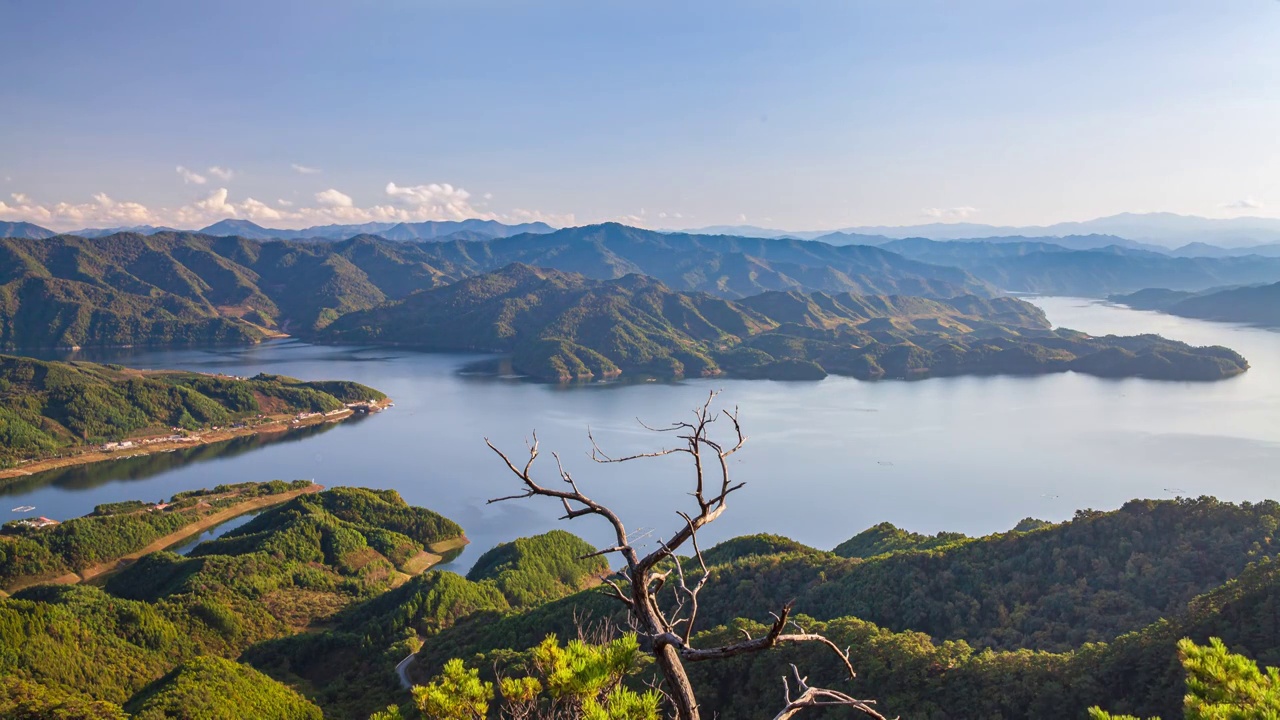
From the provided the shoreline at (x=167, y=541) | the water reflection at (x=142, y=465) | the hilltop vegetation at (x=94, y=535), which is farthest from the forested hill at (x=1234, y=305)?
the hilltop vegetation at (x=94, y=535)

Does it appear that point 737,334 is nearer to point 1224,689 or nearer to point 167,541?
point 167,541

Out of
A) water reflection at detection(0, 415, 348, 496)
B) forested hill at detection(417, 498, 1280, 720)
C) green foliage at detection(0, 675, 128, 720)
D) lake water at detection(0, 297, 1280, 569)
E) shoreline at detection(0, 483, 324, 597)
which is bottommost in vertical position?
shoreline at detection(0, 483, 324, 597)

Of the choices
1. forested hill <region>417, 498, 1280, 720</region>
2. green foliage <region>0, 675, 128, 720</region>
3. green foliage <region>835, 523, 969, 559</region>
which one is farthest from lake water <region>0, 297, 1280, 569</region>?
green foliage <region>0, 675, 128, 720</region>

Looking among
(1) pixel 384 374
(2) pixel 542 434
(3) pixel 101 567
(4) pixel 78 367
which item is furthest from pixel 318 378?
(3) pixel 101 567

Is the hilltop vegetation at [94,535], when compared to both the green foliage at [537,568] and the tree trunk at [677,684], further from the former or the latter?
the tree trunk at [677,684]

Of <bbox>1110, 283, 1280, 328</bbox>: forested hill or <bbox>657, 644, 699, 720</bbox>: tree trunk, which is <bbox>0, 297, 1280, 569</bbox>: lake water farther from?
<bbox>1110, 283, 1280, 328</bbox>: forested hill
